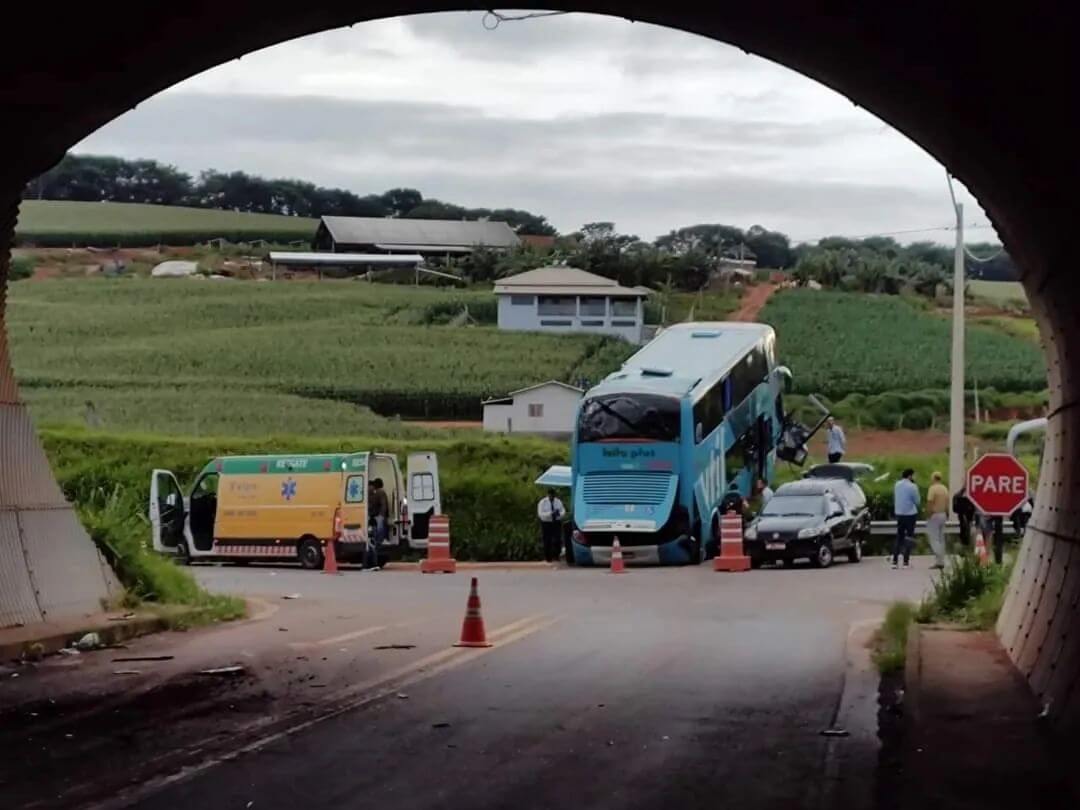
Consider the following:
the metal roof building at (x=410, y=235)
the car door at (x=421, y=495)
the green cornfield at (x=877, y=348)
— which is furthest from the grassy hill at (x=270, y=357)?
the car door at (x=421, y=495)

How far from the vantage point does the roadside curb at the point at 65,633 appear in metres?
14.9

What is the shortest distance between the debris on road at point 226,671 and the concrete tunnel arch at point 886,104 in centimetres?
252

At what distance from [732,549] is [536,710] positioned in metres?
19.7

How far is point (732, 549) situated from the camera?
3141 cm

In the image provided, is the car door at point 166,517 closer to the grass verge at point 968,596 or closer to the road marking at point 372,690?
the road marking at point 372,690

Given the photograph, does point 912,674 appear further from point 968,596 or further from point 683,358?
point 683,358

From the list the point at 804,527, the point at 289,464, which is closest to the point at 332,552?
the point at 289,464

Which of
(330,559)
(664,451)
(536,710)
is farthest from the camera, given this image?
(664,451)

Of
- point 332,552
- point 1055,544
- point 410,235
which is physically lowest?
point 332,552

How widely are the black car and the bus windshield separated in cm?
303

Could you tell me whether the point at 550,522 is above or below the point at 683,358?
below

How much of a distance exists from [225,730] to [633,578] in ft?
62.5

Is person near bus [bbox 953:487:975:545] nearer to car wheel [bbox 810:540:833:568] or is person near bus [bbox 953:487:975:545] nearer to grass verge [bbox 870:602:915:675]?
car wheel [bbox 810:540:833:568]

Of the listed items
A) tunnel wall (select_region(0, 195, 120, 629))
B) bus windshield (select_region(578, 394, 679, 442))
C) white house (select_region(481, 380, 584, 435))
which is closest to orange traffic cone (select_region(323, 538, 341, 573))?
bus windshield (select_region(578, 394, 679, 442))
